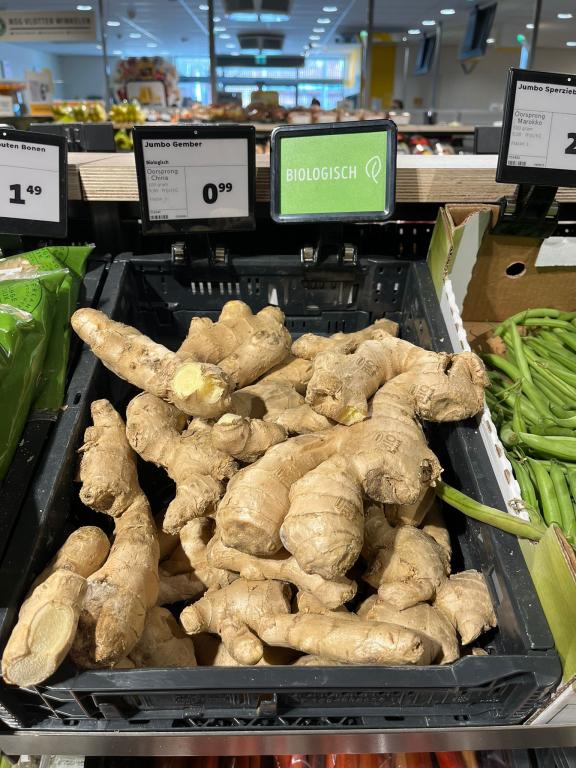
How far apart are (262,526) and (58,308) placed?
0.62 meters

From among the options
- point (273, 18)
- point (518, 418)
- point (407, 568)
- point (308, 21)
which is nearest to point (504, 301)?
point (518, 418)

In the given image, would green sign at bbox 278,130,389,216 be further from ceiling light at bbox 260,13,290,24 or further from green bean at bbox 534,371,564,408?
→ ceiling light at bbox 260,13,290,24

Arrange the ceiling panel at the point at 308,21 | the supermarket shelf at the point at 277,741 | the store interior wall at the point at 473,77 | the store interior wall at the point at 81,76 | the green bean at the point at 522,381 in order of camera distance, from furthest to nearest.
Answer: the store interior wall at the point at 81,76, the store interior wall at the point at 473,77, the ceiling panel at the point at 308,21, the green bean at the point at 522,381, the supermarket shelf at the point at 277,741

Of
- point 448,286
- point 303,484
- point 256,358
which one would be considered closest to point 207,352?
point 256,358

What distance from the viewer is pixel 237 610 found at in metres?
0.82

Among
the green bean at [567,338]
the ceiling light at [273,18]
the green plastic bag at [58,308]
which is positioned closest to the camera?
the green plastic bag at [58,308]

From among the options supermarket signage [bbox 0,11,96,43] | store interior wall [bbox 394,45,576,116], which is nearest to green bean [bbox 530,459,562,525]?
supermarket signage [bbox 0,11,96,43]

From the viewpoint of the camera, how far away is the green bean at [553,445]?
1.05 m

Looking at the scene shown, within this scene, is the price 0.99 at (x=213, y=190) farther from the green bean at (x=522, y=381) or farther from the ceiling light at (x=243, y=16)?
the ceiling light at (x=243, y=16)

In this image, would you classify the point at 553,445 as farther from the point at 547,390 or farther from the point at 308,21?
the point at 308,21

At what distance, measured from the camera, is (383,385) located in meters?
0.98

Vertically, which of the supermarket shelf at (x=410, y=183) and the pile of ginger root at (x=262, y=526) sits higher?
the supermarket shelf at (x=410, y=183)

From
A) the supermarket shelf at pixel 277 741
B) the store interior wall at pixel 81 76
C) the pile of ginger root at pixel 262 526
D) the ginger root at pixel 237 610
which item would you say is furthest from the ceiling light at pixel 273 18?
the supermarket shelf at pixel 277 741

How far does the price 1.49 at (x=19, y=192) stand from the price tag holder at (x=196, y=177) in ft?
0.68
